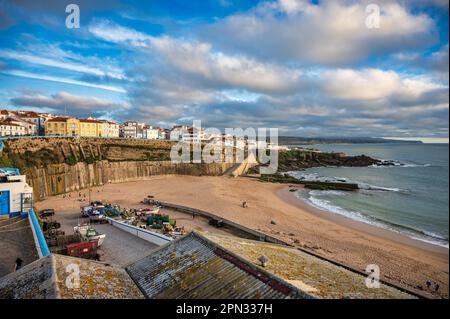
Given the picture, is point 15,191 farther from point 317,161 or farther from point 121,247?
point 317,161

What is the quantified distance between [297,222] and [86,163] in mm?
38318

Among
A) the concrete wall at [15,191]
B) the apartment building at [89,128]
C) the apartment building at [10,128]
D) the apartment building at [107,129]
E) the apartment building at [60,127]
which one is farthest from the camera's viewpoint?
the apartment building at [107,129]

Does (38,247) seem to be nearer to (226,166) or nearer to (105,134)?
(226,166)

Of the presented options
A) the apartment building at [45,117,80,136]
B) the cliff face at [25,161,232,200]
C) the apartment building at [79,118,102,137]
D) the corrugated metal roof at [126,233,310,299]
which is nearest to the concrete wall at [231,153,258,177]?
the cliff face at [25,161,232,200]

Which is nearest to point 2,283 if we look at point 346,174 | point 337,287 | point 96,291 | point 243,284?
point 96,291

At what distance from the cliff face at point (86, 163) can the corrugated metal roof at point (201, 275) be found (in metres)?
34.7

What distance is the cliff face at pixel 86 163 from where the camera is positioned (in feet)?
125

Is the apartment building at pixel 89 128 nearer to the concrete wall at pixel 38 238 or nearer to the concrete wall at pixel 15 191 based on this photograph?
the concrete wall at pixel 15 191

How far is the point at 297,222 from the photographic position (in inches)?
1096

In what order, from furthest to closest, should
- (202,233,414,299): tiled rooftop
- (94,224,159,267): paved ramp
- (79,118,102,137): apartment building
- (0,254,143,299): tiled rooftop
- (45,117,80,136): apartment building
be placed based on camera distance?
(79,118,102,137): apartment building < (45,117,80,136): apartment building < (94,224,159,267): paved ramp < (202,233,414,299): tiled rooftop < (0,254,143,299): tiled rooftop

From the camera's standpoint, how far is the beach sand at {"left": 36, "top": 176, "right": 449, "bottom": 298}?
18.7m

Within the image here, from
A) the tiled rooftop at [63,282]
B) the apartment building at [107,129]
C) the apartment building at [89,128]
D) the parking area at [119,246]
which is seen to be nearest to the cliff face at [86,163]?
the apartment building at [89,128]

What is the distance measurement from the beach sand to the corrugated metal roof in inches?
285

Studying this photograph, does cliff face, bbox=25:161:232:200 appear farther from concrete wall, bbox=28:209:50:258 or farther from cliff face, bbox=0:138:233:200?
concrete wall, bbox=28:209:50:258
